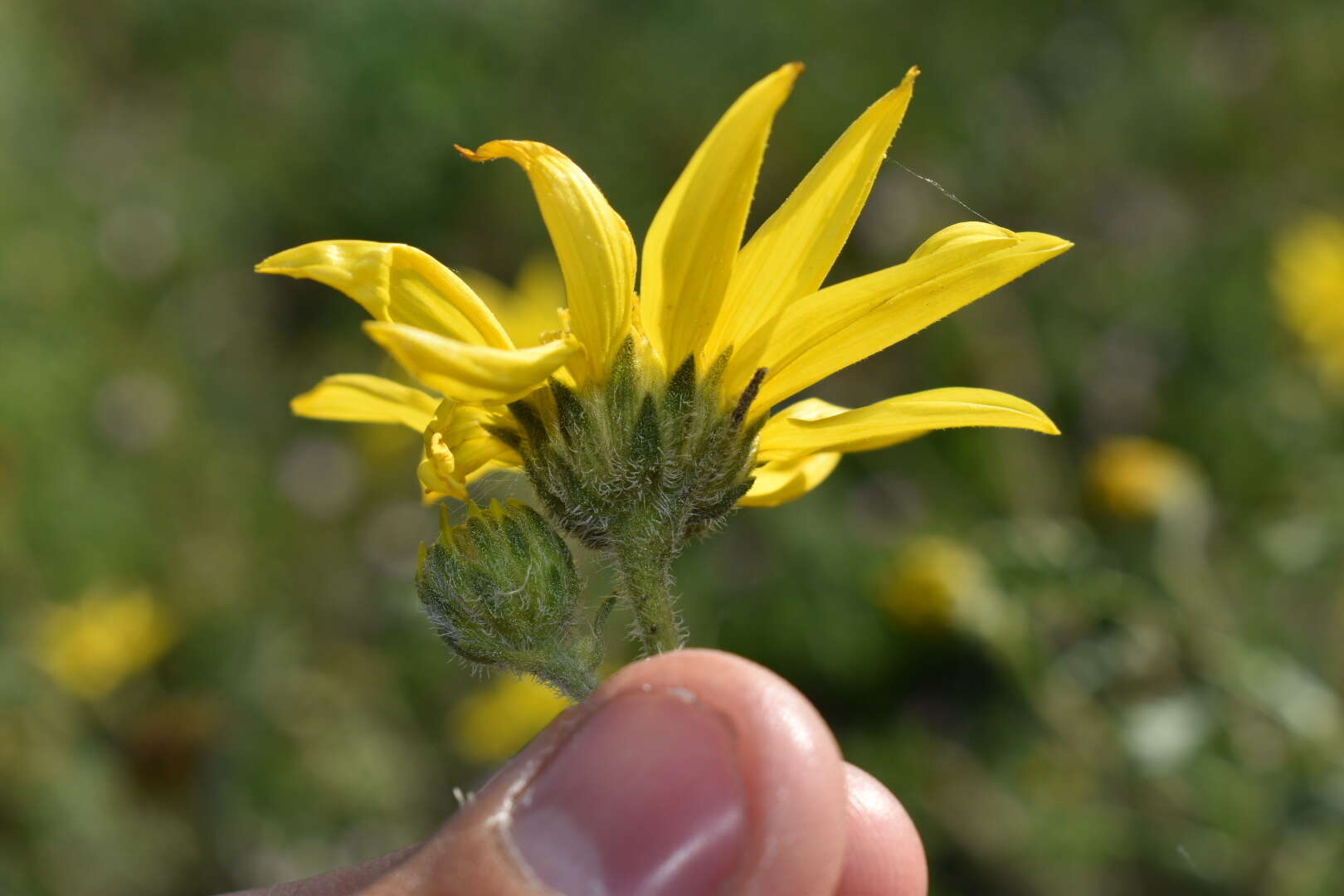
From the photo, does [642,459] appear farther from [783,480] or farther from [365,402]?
[365,402]

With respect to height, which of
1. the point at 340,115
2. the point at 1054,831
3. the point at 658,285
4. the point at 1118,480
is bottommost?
the point at 1054,831

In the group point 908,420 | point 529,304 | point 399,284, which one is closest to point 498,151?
point 399,284

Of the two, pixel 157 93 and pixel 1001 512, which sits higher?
pixel 157 93

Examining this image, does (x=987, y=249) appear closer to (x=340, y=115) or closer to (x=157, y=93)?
(x=340, y=115)

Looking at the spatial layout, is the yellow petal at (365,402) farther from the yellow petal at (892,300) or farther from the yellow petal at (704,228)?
the yellow petal at (892,300)

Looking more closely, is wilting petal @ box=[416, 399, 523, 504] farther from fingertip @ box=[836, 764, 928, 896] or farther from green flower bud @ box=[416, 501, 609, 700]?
fingertip @ box=[836, 764, 928, 896]

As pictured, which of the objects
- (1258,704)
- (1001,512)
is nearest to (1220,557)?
(1001,512)

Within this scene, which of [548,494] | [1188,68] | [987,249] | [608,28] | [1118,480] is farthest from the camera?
[608,28]
